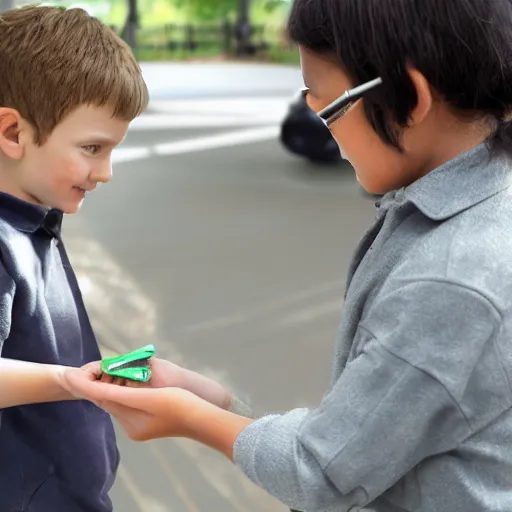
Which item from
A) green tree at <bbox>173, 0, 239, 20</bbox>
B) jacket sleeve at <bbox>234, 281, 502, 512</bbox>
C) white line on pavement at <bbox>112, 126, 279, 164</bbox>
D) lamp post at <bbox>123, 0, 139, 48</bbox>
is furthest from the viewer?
green tree at <bbox>173, 0, 239, 20</bbox>

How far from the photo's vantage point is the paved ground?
2486mm

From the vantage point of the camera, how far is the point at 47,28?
4.35 ft

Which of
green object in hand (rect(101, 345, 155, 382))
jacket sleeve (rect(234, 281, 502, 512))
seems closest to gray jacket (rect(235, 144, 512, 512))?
jacket sleeve (rect(234, 281, 502, 512))

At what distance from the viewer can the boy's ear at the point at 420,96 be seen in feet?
2.97

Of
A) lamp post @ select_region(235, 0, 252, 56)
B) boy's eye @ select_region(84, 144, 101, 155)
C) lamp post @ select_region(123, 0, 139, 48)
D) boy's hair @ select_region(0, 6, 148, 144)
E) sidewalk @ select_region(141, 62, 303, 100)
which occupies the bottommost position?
lamp post @ select_region(235, 0, 252, 56)

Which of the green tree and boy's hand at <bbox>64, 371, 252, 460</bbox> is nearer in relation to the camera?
boy's hand at <bbox>64, 371, 252, 460</bbox>

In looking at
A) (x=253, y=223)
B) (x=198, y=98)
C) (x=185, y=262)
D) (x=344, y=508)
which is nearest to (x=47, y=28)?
(x=344, y=508)

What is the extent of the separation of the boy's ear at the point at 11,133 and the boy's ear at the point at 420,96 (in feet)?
2.16

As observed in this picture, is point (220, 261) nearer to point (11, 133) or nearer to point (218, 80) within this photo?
point (11, 133)

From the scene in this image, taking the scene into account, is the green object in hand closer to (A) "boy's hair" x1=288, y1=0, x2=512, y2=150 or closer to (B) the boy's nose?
(B) the boy's nose

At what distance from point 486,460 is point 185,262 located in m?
3.40

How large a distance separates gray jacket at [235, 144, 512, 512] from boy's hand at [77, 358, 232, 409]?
0.30 meters

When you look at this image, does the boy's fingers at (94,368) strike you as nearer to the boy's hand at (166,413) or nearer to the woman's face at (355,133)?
the boy's hand at (166,413)

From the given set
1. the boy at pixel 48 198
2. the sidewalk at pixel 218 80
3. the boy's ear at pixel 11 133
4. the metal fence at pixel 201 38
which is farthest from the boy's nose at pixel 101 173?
the metal fence at pixel 201 38
